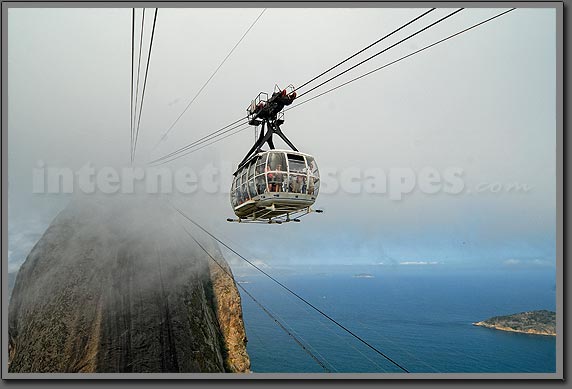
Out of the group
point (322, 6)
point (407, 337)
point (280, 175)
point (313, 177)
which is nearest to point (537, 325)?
point (407, 337)

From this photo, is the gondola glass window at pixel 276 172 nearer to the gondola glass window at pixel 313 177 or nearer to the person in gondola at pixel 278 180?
the person in gondola at pixel 278 180

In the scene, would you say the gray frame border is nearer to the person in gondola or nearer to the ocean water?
the person in gondola

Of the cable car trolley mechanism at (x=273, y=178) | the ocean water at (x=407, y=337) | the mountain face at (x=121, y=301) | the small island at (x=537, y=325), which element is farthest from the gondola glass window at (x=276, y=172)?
the small island at (x=537, y=325)

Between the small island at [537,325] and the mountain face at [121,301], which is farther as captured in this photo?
the small island at [537,325]

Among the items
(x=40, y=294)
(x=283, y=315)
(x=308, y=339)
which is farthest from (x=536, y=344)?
(x=40, y=294)

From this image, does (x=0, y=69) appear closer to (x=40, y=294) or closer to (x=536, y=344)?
(x=40, y=294)

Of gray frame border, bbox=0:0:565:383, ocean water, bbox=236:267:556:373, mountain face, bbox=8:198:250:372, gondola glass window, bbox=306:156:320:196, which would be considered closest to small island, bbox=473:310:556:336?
ocean water, bbox=236:267:556:373
